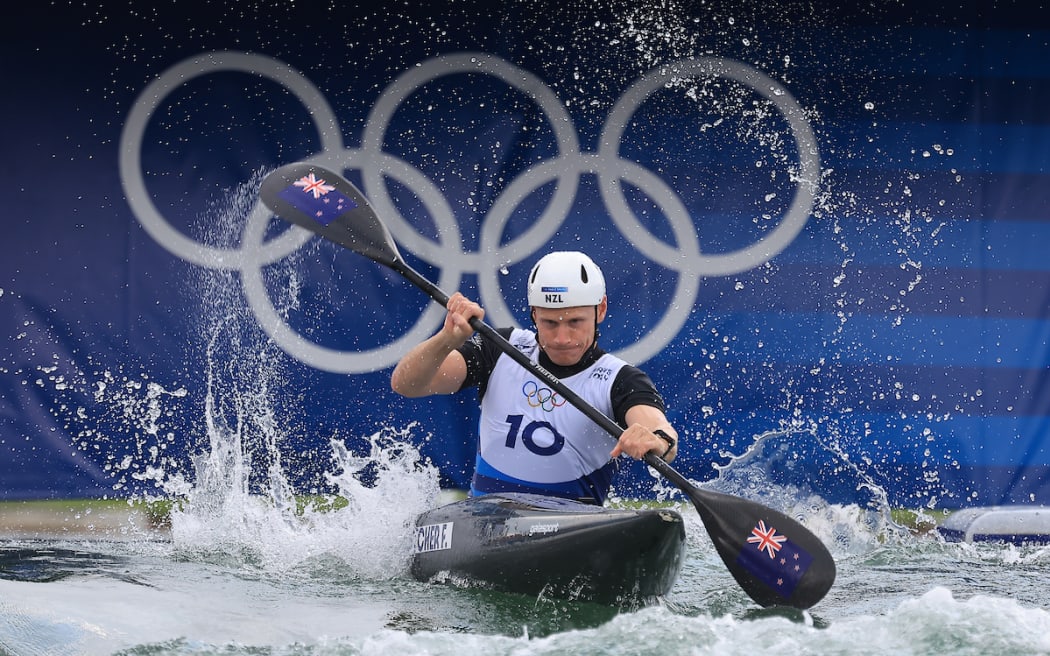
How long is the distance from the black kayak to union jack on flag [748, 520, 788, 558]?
0.80 ft

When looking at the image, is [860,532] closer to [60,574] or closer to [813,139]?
[813,139]

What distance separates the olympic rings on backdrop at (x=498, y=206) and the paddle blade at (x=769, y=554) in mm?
2286

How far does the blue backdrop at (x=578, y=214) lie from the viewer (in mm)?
6578

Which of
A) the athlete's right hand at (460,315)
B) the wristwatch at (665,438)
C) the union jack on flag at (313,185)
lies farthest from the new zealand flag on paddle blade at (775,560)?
the union jack on flag at (313,185)

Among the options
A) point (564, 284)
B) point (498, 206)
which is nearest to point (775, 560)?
point (564, 284)

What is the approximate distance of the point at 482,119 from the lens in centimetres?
670

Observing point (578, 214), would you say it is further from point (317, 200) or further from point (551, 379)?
point (551, 379)

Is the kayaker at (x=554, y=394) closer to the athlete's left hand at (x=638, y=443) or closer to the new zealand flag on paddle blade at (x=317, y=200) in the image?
the athlete's left hand at (x=638, y=443)

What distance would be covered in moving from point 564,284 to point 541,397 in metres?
0.45

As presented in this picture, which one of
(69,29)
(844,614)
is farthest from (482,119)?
(844,614)

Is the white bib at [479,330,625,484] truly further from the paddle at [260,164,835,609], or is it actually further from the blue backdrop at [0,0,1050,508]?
the blue backdrop at [0,0,1050,508]

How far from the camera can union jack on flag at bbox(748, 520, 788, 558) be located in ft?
14.4

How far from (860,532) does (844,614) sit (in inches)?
74.2

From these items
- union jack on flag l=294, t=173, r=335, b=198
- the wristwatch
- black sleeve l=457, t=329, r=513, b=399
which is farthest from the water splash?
the wristwatch
